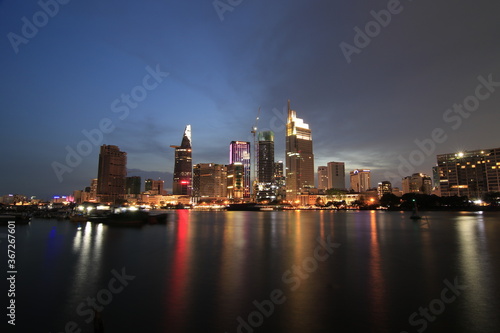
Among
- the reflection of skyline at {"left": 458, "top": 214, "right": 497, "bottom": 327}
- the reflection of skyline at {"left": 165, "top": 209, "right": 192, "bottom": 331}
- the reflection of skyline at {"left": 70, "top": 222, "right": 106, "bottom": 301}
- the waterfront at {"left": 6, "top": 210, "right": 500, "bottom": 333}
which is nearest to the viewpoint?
the waterfront at {"left": 6, "top": 210, "right": 500, "bottom": 333}

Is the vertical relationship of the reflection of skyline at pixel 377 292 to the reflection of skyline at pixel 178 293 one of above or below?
above

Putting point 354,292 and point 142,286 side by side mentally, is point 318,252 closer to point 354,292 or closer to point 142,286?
point 354,292

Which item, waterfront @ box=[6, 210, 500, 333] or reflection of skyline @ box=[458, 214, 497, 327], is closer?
waterfront @ box=[6, 210, 500, 333]

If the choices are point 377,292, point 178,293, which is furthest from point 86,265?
point 377,292

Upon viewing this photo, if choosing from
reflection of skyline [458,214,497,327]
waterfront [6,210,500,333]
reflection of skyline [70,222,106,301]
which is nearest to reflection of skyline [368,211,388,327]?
waterfront [6,210,500,333]

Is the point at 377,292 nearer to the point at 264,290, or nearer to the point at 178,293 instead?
the point at 264,290

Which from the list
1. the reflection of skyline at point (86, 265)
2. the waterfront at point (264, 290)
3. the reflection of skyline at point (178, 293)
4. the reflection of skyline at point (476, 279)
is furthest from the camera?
the reflection of skyline at point (86, 265)

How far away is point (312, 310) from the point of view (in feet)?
44.2

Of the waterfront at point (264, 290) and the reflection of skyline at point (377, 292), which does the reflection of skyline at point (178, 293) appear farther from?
the reflection of skyline at point (377, 292)

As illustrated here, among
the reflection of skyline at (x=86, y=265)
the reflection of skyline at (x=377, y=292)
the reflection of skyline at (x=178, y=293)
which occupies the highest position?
the reflection of skyline at (x=377, y=292)

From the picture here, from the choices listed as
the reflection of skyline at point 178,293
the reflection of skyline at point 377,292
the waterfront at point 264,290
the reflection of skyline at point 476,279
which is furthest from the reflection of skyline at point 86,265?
the reflection of skyline at point 476,279

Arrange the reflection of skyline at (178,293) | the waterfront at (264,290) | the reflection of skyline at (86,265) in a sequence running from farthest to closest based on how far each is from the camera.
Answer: the reflection of skyline at (86,265)
the reflection of skyline at (178,293)
the waterfront at (264,290)

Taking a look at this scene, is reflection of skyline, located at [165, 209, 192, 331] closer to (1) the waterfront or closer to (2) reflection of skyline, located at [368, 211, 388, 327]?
(1) the waterfront

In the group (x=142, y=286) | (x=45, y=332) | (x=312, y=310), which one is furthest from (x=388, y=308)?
(x=45, y=332)
